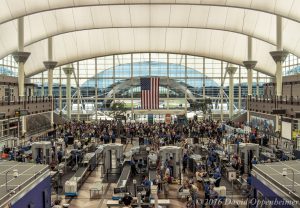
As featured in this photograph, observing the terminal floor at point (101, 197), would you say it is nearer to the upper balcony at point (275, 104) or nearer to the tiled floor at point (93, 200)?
the tiled floor at point (93, 200)

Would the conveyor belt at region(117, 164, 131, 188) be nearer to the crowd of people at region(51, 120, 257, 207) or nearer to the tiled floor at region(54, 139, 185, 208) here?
the crowd of people at region(51, 120, 257, 207)

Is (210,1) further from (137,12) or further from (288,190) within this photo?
(288,190)

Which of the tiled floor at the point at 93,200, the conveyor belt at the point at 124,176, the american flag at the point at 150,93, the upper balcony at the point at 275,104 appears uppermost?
the american flag at the point at 150,93

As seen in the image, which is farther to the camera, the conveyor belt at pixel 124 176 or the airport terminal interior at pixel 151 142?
the conveyor belt at pixel 124 176

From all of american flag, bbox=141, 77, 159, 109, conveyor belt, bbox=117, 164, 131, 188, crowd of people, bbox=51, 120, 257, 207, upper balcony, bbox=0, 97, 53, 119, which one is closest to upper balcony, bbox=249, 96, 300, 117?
crowd of people, bbox=51, 120, 257, 207

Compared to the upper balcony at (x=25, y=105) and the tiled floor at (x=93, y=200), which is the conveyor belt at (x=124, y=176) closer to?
the tiled floor at (x=93, y=200)

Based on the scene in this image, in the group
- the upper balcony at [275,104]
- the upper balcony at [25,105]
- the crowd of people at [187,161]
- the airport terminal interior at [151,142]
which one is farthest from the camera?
the upper balcony at [25,105]

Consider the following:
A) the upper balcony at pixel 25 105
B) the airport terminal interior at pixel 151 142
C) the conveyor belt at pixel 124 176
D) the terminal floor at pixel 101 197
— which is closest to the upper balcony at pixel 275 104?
the airport terminal interior at pixel 151 142

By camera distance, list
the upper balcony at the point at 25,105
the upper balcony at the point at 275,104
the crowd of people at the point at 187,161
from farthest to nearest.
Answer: the upper balcony at the point at 25,105, the upper balcony at the point at 275,104, the crowd of people at the point at 187,161

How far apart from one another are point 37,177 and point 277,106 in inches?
952

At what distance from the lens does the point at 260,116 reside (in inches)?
1586

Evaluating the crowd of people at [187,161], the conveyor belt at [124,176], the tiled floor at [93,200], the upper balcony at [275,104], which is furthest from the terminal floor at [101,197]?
the upper balcony at [275,104]

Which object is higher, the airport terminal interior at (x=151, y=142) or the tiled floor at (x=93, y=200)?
the airport terminal interior at (x=151, y=142)

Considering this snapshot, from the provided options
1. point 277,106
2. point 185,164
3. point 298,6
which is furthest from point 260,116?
point 185,164
